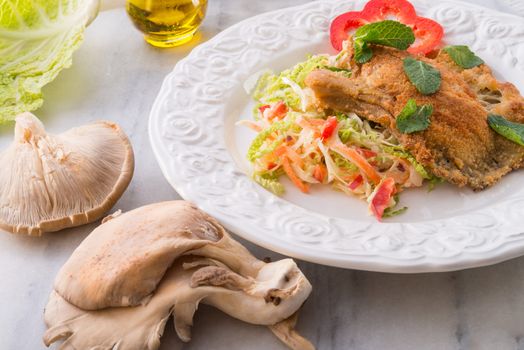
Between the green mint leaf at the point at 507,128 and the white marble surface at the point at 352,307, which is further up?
the green mint leaf at the point at 507,128

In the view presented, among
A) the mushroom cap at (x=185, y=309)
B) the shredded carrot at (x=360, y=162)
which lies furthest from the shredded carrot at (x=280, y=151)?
the mushroom cap at (x=185, y=309)

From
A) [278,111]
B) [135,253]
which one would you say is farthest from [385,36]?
[135,253]

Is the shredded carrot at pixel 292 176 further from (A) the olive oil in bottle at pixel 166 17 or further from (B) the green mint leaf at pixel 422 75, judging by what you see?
(A) the olive oil in bottle at pixel 166 17

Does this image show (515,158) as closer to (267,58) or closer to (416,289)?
(416,289)

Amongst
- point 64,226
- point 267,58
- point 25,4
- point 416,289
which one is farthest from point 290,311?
point 25,4

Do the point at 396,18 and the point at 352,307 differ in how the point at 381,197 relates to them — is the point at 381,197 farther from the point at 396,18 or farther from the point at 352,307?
the point at 396,18
